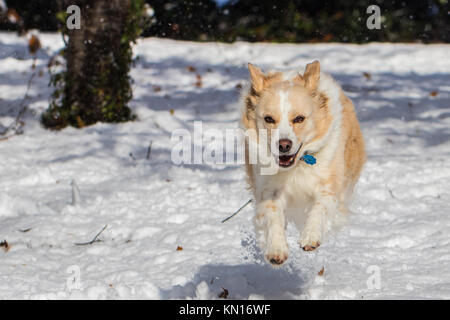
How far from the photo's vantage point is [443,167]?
6395 mm

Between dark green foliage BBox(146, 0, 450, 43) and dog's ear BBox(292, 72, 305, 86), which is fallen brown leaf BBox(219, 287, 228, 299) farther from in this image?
dark green foliage BBox(146, 0, 450, 43)

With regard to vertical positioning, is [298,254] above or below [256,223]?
below

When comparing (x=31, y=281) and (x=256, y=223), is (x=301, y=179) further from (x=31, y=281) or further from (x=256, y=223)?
(x=31, y=281)

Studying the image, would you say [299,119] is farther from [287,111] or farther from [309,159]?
[309,159]

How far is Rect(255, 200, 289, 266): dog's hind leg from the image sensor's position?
3480 mm

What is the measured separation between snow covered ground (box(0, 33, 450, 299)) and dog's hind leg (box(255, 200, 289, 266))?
39 cm

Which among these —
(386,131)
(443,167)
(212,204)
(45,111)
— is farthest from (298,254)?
(45,111)

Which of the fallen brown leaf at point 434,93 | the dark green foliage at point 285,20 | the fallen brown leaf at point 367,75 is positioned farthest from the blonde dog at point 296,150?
the dark green foliage at point 285,20

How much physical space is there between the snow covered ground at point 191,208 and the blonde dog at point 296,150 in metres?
0.49

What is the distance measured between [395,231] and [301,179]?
154 centimetres

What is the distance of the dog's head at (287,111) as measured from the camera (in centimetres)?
369

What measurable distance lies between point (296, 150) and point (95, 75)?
A: 15.9ft

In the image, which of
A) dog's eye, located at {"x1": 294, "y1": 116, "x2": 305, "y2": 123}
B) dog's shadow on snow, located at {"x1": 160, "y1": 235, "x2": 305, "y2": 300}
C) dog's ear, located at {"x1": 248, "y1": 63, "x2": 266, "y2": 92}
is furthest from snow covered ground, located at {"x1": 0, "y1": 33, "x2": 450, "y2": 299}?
dog's ear, located at {"x1": 248, "y1": 63, "x2": 266, "y2": 92}

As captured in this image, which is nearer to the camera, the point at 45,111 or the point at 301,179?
the point at 301,179
